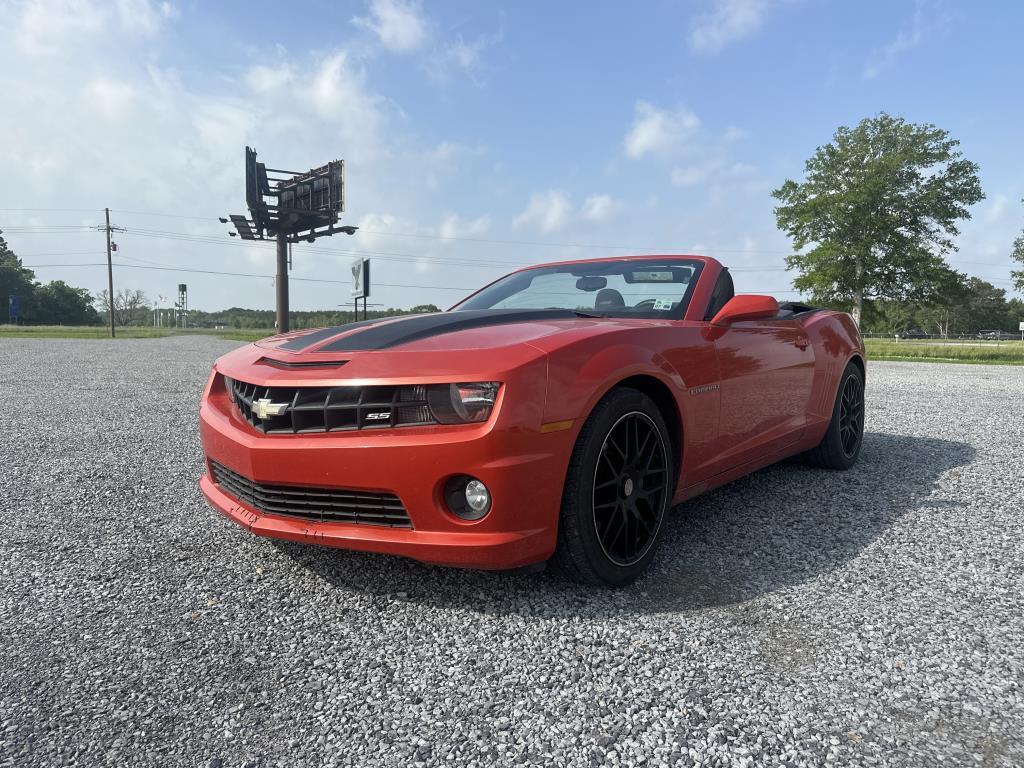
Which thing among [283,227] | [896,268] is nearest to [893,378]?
[896,268]

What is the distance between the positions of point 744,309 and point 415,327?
1.43 meters

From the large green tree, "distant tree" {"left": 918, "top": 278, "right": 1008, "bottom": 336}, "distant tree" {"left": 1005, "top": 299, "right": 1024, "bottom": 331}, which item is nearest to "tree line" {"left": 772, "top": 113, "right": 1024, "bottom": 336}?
the large green tree

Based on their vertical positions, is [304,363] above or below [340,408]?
above

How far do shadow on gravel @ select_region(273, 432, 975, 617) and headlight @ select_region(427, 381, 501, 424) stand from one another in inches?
26.7

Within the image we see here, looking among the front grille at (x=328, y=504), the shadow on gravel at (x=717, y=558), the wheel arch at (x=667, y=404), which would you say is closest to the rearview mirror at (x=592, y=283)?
the wheel arch at (x=667, y=404)

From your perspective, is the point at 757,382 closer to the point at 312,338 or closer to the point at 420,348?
the point at 420,348

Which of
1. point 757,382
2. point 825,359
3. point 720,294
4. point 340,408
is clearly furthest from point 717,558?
point 825,359

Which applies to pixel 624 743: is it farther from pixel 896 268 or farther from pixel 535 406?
pixel 896 268

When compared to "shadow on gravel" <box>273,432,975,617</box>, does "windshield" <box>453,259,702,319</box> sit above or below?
above

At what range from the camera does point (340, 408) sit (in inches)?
82.0

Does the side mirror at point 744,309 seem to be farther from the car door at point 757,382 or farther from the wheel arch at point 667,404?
the wheel arch at point 667,404

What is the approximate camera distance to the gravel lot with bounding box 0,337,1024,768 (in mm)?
1506

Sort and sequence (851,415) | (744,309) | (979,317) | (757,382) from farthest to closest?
(979,317), (851,415), (757,382), (744,309)

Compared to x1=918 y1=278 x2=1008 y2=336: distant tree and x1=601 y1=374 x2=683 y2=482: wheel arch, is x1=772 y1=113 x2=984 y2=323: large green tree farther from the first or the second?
x1=918 y1=278 x2=1008 y2=336: distant tree
